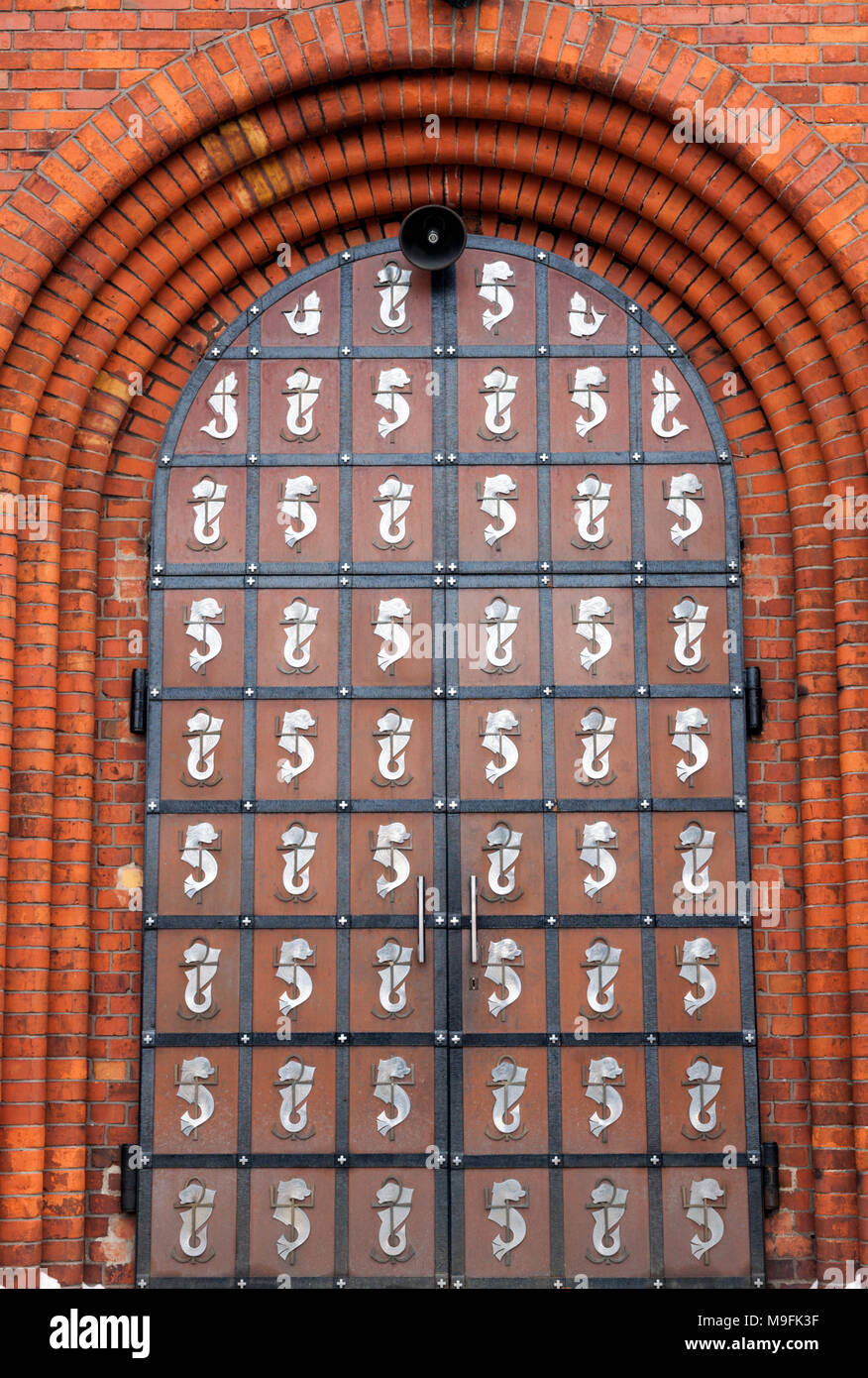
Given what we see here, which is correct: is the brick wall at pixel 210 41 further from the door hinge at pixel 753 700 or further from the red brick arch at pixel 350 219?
the door hinge at pixel 753 700

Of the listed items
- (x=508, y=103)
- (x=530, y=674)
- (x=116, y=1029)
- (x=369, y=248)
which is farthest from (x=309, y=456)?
(x=116, y=1029)

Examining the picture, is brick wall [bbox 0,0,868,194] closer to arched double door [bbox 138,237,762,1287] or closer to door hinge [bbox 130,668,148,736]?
arched double door [bbox 138,237,762,1287]

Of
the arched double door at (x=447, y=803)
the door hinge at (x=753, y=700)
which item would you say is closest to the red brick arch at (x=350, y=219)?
the door hinge at (x=753, y=700)

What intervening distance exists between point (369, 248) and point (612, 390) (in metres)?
1.06

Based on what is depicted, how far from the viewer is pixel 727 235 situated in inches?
196

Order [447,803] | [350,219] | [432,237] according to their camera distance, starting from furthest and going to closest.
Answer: [350,219]
[432,237]
[447,803]

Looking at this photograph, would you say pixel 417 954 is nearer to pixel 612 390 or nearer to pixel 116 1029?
pixel 116 1029

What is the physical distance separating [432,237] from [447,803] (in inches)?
80.9

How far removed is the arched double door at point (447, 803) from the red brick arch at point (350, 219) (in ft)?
0.63

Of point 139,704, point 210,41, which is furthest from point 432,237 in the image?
point 139,704

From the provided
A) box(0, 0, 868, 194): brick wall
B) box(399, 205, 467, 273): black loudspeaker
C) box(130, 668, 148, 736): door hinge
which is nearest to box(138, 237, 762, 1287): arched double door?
box(130, 668, 148, 736): door hinge

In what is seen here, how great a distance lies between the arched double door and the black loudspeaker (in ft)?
0.47

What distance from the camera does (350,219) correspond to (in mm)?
5141

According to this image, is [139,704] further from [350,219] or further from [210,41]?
[210,41]
